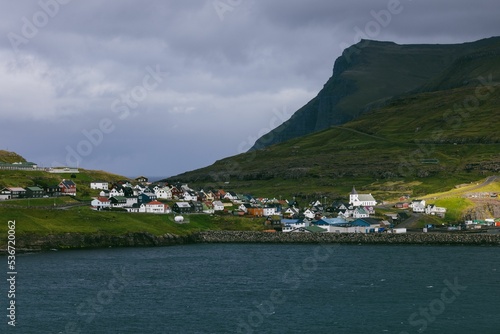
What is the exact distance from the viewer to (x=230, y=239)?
14138 cm

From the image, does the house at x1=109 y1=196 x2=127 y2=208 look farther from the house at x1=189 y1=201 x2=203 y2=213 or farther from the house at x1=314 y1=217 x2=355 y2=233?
the house at x1=314 y1=217 x2=355 y2=233

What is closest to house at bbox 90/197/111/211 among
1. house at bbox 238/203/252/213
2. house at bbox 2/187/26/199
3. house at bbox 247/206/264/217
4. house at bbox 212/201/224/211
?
house at bbox 2/187/26/199

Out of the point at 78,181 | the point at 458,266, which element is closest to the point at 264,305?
the point at 458,266

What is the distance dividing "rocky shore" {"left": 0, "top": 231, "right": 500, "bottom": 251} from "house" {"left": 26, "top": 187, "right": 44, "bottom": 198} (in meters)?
37.7

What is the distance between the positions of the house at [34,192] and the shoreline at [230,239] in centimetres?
3766

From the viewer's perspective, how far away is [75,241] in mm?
122688

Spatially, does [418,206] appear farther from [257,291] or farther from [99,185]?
[257,291]

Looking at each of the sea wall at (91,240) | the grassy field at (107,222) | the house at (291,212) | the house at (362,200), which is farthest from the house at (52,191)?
the house at (362,200)

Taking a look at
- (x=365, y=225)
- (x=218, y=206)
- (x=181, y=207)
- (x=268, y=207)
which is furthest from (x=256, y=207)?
(x=365, y=225)

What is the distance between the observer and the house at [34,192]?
157m

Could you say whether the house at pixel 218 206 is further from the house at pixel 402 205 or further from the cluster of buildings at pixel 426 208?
the cluster of buildings at pixel 426 208

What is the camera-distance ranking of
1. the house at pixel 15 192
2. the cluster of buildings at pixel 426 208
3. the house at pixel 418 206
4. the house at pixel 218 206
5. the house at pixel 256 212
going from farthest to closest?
1. the house at pixel 218 206
2. the house at pixel 256 212
3. the house at pixel 418 206
4. the cluster of buildings at pixel 426 208
5. the house at pixel 15 192

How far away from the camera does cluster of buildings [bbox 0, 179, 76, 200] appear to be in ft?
505

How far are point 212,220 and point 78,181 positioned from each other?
172ft
